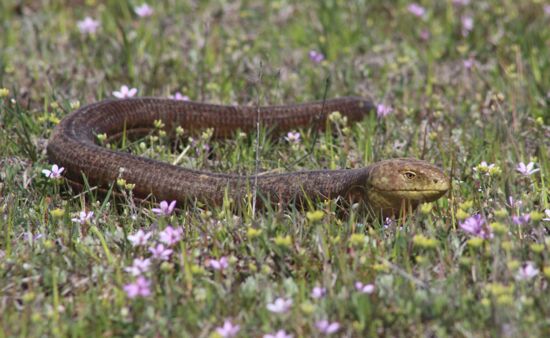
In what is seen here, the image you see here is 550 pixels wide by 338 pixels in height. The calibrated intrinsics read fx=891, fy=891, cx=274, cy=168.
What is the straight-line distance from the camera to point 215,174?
5.51 meters

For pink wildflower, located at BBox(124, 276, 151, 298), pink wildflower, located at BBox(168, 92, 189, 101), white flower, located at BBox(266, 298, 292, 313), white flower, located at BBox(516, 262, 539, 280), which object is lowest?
pink wildflower, located at BBox(168, 92, 189, 101)

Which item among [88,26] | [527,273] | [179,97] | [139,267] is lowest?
[179,97]

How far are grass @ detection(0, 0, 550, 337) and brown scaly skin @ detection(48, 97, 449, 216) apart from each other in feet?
0.46

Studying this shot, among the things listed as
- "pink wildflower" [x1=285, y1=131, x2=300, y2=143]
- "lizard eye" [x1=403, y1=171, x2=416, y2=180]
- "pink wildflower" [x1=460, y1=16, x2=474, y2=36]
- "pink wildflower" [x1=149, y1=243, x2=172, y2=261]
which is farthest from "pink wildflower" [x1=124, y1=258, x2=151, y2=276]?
"pink wildflower" [x1=460, y1=16, x2=474, y2=36]

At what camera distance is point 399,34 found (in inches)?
345

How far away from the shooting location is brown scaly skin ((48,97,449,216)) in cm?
504

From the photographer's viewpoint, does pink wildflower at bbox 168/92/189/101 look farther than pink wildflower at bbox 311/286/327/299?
Yes

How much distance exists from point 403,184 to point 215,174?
3.95ft

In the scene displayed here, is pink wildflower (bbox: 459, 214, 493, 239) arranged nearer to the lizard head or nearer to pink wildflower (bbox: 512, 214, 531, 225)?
pink wildflower (bbox: 512, 214, 531, 225)

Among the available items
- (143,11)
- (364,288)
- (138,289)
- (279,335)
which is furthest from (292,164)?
(143,11)

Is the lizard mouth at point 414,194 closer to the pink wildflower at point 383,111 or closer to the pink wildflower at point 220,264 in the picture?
the pink wildflower at point 220,264

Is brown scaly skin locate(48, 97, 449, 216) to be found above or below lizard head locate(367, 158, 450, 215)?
below

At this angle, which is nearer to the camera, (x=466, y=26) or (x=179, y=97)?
(x=179, y=97)

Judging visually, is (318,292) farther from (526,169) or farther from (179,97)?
(179,97)
